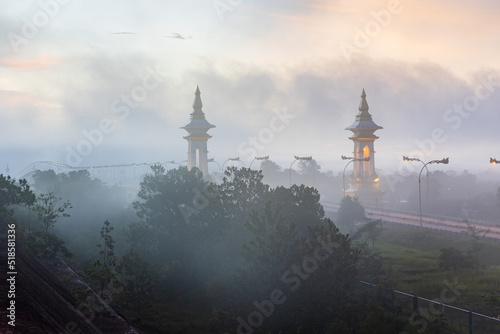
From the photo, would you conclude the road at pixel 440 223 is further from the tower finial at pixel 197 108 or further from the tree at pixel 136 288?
the tower finial at pixel 197 108

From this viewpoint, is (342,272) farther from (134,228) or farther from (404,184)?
(404,184)

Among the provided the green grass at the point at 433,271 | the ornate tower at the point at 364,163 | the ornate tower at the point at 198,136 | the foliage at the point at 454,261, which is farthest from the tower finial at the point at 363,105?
the foliage at the point at 454,261

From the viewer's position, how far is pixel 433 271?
40.1m

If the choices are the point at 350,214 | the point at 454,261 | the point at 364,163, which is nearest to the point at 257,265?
the point at 454,261

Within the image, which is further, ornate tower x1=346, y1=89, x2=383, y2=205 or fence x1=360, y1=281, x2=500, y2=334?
ornate tower x1=346, y1=89, x2=383, y2=205

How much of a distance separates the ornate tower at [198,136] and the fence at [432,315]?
83921mm

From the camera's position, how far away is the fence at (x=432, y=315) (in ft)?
75.9

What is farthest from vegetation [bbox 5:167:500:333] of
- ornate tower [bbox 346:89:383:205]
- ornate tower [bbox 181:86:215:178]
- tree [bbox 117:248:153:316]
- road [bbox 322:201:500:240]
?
ornate tower [bbox 181:86:215:178]

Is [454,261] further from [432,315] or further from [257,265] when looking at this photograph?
[257,265]

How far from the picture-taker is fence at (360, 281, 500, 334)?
75.9ft

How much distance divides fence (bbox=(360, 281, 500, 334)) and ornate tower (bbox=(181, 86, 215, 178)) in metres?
83.9

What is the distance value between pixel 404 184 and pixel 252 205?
15439cm

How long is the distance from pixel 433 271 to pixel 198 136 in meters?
76.6

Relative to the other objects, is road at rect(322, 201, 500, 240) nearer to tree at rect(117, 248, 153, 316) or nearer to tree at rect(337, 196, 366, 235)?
tree at rect(337, 196, 366, 235)
